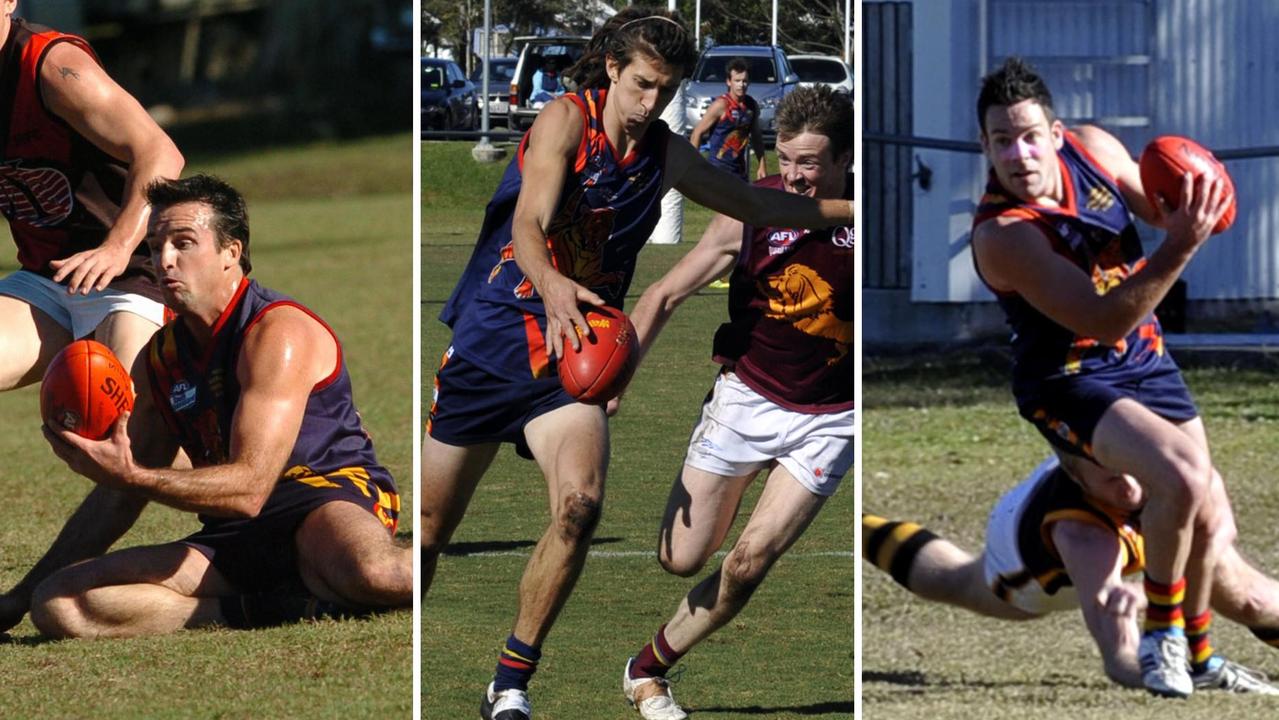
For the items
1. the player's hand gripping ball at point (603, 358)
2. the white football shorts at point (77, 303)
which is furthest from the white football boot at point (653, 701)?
the white football shorts at point (77, 303)

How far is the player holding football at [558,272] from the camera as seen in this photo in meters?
3.66

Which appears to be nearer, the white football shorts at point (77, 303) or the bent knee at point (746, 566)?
the bent knee at point (746, 566)

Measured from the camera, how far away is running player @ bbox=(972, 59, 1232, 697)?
11.5 ft

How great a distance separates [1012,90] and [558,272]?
3.01 feet

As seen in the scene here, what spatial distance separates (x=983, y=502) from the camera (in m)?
4.66

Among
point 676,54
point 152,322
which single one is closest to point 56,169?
point 152,322

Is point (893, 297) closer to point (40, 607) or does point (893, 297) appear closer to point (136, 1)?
point (40, 607)

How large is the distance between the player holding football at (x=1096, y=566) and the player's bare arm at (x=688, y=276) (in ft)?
2.47

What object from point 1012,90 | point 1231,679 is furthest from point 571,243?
point 1231,679

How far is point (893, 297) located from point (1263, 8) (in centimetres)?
99

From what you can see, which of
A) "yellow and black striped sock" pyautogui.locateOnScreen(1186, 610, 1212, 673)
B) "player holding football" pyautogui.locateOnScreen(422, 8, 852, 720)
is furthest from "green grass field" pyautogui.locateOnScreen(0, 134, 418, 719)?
"yellow and black striped sock" pyautogui.locateOnScreen(1186, 610, 1212, 673)

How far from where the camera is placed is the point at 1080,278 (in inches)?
138

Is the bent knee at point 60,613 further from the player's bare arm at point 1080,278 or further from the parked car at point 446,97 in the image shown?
the player's bare arm at point 1080,278

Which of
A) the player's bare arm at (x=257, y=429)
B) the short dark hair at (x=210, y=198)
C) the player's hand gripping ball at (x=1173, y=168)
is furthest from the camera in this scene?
the short dark hair at (x=210, y=198)
